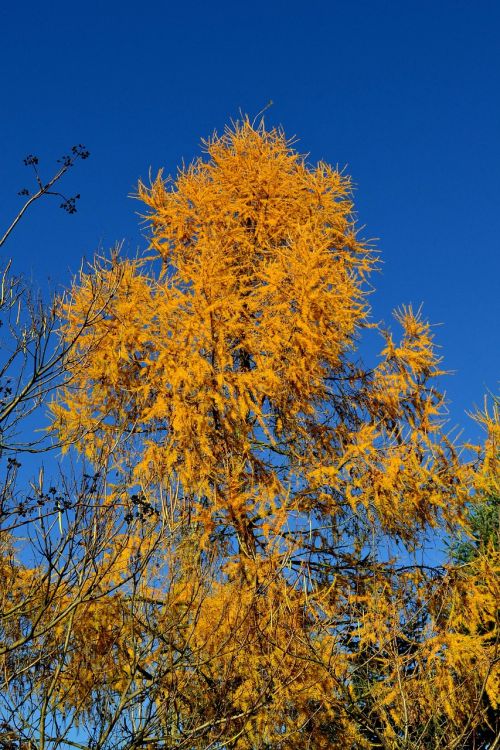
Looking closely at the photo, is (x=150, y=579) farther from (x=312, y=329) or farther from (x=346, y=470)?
(x=312, y=329)

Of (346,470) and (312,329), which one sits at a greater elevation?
(312,329)

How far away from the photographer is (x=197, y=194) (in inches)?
472

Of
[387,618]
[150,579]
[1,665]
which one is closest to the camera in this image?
[1,665]

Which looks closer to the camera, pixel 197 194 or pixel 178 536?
pixel 178 536

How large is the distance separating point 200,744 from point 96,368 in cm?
551

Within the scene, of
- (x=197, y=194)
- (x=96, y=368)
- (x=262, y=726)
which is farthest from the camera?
(x=197, y=194)

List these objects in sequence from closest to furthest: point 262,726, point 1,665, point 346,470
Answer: point 1,665 → point 262,726 → point 346,470

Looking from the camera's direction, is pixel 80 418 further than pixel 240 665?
Yes

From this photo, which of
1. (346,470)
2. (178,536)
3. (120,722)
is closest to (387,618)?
(346,470)

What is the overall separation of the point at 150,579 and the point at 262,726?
183 cm

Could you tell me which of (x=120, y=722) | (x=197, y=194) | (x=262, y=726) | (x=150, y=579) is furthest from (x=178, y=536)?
(x=197, y=194)

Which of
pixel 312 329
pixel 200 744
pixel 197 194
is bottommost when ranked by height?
pixel 200 744

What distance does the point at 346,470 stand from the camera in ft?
30.9

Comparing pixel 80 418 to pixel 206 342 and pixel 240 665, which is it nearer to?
pixel 206 342
